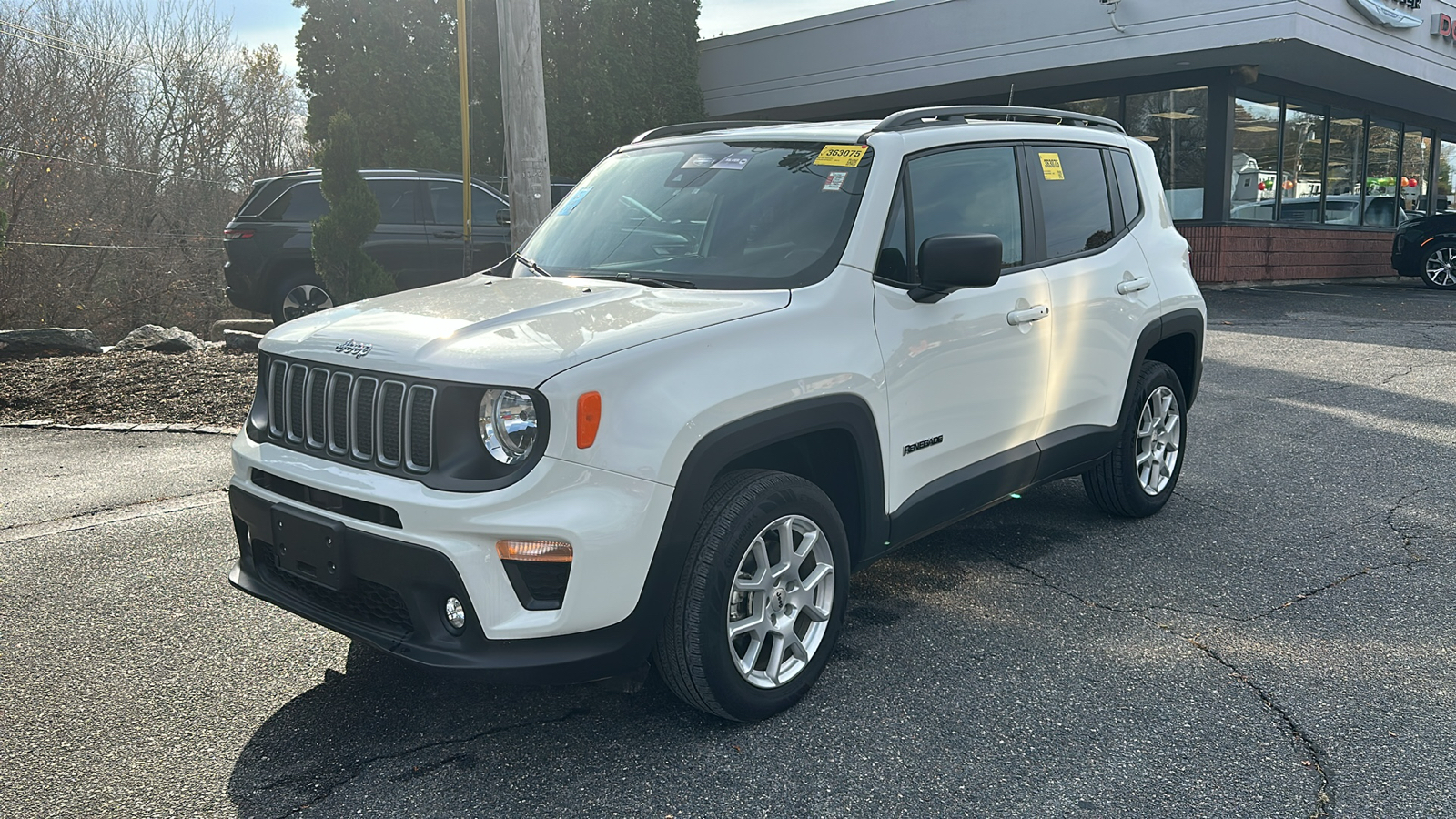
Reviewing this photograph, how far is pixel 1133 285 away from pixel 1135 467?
2.86ft

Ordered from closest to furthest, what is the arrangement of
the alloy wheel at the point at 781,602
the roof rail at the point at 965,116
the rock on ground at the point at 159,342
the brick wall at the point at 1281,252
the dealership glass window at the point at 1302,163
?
1. the alloy wheel at the point at 781,602
2. the roof rail at the point at 965,116
3. the rock on ground at the point at 159,342
4. the brick wall at the point at 1281,252
5. the dealership glass window at the point at 1302,163

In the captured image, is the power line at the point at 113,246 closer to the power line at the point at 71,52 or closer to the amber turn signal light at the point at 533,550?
the power line at the point at 71,52

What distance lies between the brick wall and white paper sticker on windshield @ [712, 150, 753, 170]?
14676 mm

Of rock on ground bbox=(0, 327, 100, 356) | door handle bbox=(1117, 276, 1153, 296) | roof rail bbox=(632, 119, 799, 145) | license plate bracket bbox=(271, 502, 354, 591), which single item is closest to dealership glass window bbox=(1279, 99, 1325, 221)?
door handle bbox=(1117, 276, 1153, 296)

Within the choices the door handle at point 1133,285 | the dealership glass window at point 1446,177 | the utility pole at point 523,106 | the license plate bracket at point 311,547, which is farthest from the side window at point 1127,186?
the dealership glass window at point 1446,177

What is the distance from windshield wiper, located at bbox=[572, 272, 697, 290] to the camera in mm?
Result: 3654

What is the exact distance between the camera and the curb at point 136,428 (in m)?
7.82

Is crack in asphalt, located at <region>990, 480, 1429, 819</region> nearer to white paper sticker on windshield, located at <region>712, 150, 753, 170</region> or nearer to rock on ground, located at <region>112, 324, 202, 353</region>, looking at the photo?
white paper sticker on windshield, located at <region>712, 150, 753, 170</region>

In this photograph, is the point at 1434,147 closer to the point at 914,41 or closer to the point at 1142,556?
the point at 914,41

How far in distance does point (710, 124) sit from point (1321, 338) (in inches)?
388

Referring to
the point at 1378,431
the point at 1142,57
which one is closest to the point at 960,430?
the point at 1378,431

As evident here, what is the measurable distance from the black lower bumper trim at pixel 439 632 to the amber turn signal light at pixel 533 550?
139mm

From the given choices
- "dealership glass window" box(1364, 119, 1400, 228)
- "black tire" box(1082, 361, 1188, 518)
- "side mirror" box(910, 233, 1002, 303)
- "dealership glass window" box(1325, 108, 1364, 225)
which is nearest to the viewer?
"side mirror" box(910, 233, 1002, 303)

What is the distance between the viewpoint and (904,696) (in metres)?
3.46
